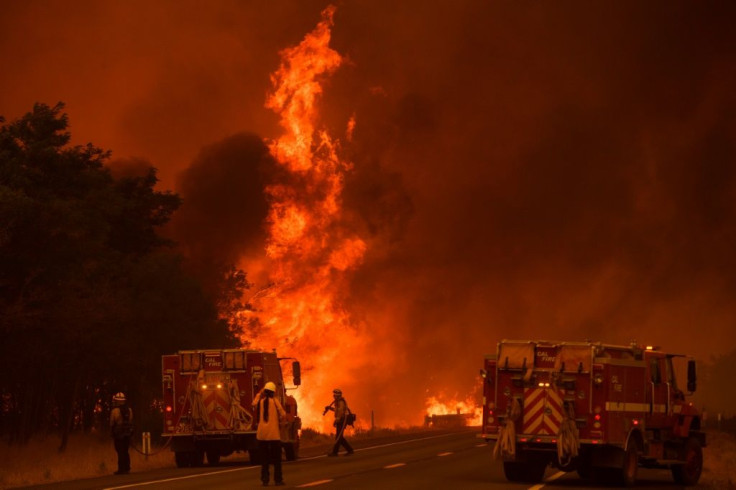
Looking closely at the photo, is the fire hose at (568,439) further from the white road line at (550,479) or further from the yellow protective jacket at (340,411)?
the yellow protective jacket at (340,411)

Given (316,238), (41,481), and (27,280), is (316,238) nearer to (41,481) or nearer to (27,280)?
(27,280)

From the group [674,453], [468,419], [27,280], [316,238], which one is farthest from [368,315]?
[674,453]

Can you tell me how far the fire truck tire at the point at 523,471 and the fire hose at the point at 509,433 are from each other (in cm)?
76

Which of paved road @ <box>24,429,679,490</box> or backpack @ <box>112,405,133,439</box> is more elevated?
backpack @ <box>112,405,133,439</box>

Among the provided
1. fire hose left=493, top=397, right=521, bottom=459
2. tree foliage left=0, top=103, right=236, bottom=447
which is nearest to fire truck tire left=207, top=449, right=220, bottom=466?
tree foliage left=0, top=103, right=236, bottom=447

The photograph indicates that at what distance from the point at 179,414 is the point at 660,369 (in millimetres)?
12017

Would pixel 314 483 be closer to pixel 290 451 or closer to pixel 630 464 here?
pixel 630 464

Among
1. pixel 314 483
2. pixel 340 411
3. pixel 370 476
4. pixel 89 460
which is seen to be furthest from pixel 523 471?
pixel 89 460

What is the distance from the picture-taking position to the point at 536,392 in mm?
21562

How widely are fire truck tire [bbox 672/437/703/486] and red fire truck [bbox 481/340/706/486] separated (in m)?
0.04

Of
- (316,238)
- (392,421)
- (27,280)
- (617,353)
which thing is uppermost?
(316,238)

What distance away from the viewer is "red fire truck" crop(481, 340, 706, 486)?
829 inches

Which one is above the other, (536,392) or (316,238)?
(316,238)

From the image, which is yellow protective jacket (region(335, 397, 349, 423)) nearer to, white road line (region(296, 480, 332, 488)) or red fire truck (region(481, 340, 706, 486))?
white road line (region(296, 480, 332, 488))
